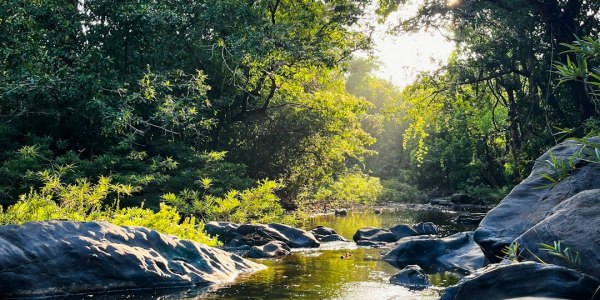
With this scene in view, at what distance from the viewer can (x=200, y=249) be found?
8.67 metres

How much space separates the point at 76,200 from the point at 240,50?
854 centimetres

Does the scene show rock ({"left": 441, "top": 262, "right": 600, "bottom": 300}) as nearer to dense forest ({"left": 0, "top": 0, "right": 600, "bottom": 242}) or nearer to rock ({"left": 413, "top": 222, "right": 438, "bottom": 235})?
dense forest ({"left": 0, "top": 0, "right": 600, "bottom": 242})

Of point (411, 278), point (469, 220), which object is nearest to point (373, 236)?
point (411, 278)

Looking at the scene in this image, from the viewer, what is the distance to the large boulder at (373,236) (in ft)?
46.3

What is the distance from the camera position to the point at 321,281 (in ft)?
28.0

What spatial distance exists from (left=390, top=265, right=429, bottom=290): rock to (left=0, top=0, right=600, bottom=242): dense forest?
2904 mm

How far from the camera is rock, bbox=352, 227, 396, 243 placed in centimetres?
1414

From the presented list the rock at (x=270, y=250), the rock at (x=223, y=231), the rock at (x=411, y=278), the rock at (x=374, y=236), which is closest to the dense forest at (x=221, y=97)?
the rock at (x=223, y=231)

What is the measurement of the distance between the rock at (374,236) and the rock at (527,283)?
840 cm

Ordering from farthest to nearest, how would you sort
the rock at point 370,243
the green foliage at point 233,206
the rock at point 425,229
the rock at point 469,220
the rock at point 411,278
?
the rock at point 469,220 < the rock at point 425,229 < the green foliage at point 233,206 < the rock at point 370,243 < the rock at point 411,278

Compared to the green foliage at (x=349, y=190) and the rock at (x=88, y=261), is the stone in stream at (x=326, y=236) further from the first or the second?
the green foliage at (x=349, y=190)

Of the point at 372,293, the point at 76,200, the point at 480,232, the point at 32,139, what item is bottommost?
the point at 372,293

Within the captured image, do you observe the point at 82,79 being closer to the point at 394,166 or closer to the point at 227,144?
the point at 227,144

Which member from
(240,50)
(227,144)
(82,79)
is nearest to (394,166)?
(227,144)
